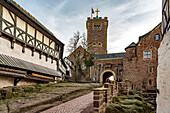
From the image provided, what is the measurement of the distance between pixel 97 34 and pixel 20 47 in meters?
33.9

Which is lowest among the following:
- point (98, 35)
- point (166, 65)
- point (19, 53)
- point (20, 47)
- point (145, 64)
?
point (166, 65)

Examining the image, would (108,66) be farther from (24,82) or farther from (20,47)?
(20,47)

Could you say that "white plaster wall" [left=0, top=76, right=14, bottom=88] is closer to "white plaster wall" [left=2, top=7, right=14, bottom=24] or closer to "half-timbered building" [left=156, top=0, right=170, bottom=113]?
"white plaster wall" [left=2, top=7, right=14, bottom=24]

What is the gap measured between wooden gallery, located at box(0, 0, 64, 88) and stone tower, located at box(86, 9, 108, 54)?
2869cm

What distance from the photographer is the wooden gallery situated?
8.62 metres

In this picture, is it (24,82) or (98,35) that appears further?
(98,35)

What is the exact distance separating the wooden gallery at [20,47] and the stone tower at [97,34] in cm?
2869

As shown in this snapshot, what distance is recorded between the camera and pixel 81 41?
2381cm

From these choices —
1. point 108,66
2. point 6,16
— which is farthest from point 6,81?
point 108,66

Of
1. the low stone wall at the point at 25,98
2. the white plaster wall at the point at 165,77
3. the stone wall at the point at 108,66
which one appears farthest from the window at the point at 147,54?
the white plaster wall at the point at 165,77

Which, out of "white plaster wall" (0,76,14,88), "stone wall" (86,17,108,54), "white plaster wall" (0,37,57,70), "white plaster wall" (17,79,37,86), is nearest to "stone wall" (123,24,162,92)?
"white plaster wall" (0,37,57,70)

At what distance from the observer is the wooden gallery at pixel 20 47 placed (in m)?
8.62

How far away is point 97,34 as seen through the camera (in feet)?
141

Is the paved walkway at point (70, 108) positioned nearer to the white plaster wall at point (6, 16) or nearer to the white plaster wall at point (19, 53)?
the white plaster wall at point (19, 53)
